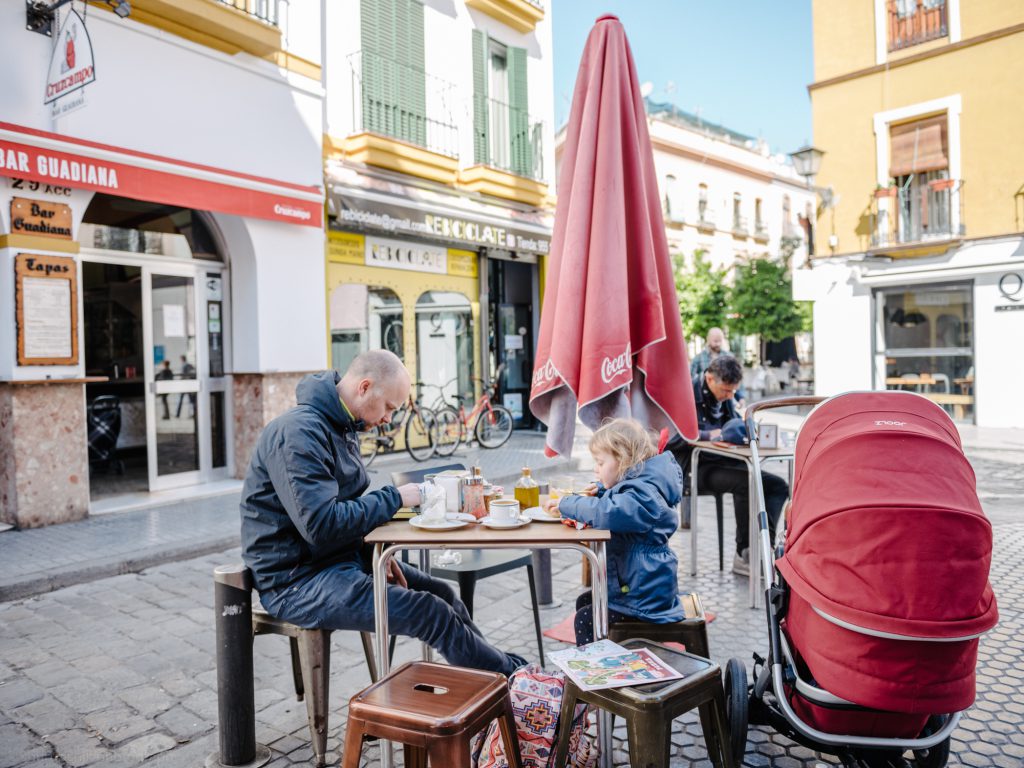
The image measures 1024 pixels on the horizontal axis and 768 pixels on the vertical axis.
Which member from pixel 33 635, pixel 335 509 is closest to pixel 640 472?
pixel 335 509

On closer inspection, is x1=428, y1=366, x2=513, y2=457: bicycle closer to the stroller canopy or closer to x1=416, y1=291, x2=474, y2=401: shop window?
x1=416, y1=291, x2=474, y2=401: shop window

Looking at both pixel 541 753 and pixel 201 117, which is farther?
pixel 201 117

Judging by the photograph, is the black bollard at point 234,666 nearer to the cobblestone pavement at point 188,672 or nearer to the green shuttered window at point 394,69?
the cobblestone pavement at point 188,672

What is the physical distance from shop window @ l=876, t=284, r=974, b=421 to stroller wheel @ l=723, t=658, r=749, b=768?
15971mm

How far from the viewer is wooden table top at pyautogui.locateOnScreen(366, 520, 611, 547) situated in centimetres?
275

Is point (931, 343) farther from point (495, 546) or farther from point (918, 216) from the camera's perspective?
→ point (495, 546)

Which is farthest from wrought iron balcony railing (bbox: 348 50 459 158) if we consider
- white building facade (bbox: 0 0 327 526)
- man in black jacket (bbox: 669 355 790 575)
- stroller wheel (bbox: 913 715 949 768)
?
A: stroller wheel (bbox: 913 715 949 768)

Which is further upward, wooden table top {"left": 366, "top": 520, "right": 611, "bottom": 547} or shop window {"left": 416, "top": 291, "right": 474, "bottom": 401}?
shop window {"left": 416, "top": 291, "right": 474, "bottom": 401}

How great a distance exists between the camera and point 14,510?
6.82 metres

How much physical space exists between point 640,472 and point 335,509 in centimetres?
126

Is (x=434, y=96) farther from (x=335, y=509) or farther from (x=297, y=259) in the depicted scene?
(x=335, y=509)

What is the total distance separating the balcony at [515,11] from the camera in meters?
13.1

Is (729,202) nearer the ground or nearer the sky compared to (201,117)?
nearer the sky

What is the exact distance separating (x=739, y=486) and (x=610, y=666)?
9.79 ft
